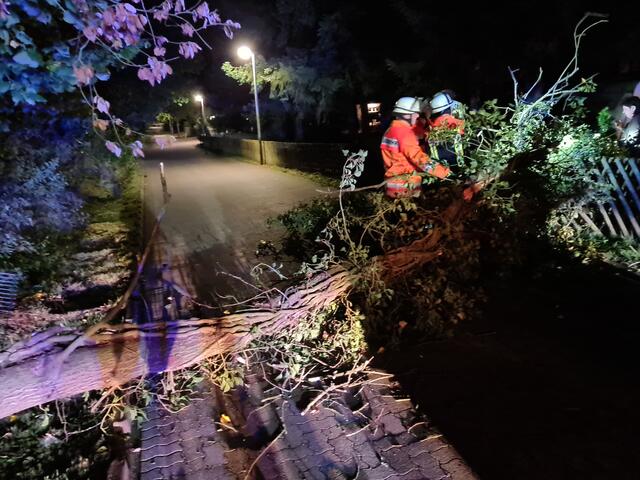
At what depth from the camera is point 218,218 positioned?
9.69m

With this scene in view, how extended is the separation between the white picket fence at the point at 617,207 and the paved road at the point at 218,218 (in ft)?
14.6

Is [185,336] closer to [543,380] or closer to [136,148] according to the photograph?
[136,148]

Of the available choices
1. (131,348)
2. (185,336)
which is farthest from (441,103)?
(131,348)

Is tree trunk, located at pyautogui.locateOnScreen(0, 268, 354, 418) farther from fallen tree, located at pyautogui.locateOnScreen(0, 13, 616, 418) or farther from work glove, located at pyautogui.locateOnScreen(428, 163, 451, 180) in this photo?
work glove, located at pyautogui.locateOnScreen(428, 163, 451, 180)

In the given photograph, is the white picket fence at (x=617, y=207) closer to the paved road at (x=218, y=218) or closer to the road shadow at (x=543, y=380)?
the road shadow at (x=543, y=380)

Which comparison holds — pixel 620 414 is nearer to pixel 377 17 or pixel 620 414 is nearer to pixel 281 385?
pixel 281 385

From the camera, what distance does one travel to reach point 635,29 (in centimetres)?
871

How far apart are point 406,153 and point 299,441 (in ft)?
10.6

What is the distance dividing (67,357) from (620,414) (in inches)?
143

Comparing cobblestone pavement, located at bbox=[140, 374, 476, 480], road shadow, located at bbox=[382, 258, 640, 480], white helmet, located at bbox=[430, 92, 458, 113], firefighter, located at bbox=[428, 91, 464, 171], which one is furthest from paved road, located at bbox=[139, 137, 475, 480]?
white helmet, located at bbox=[430, 92, 458, 113]

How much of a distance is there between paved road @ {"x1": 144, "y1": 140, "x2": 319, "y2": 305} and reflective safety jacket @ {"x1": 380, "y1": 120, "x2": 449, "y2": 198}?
2.25m

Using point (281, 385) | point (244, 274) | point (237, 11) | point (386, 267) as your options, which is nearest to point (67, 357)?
point (281, 385)

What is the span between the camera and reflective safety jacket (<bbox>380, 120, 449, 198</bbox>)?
4.83m

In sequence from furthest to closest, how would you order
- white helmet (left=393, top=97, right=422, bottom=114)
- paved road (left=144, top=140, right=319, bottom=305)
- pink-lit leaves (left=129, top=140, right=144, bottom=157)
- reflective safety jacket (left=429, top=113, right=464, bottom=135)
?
paved road (left=144, top=140, right=319, bottom=305)
white helmet (left=393, top=97, right=422, bottom=114)
reflective safety jacket (left=429, top=113, right=464, bottom=135)
pink-lit leaves (left=129, top=140, right=144, bottom=157)
